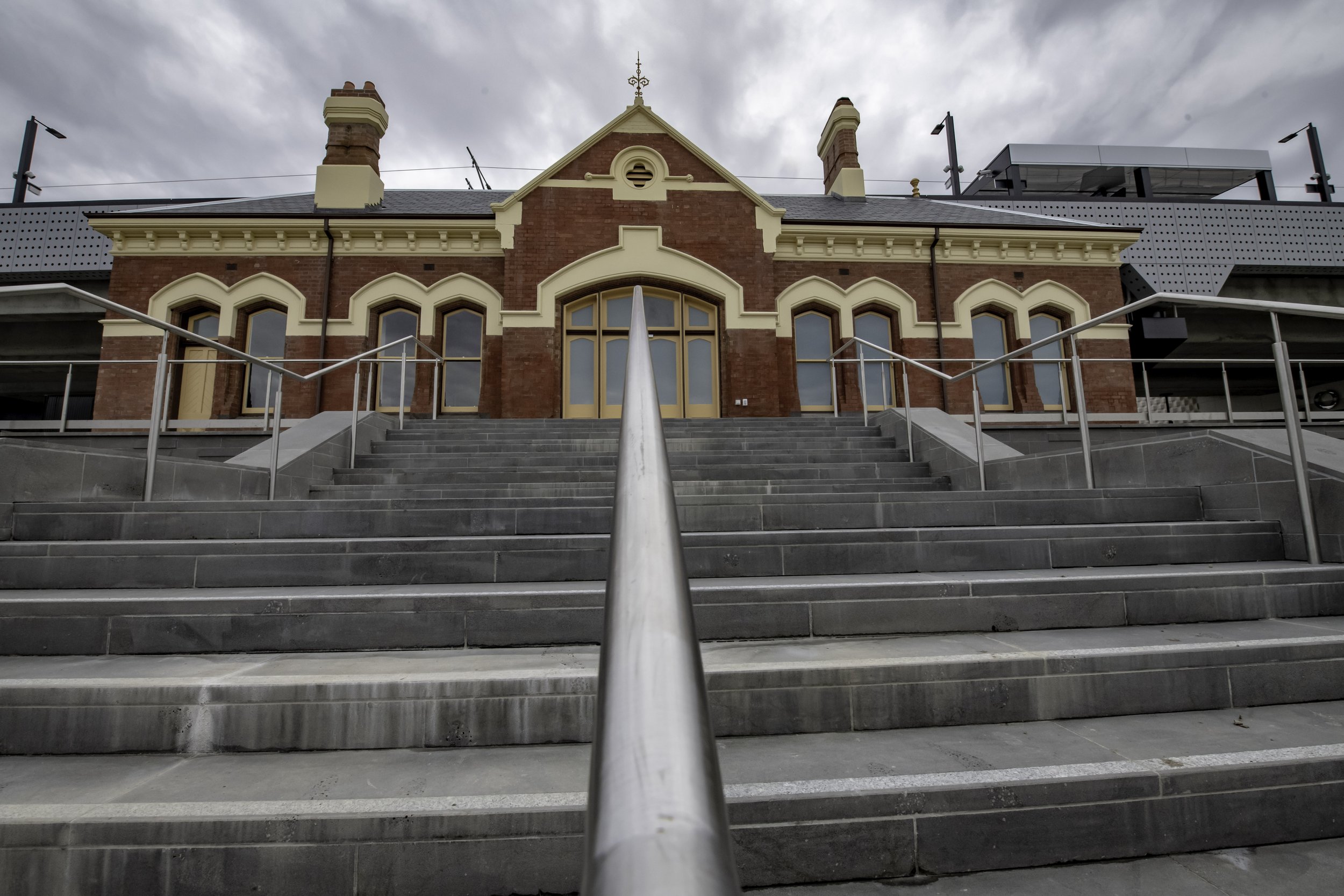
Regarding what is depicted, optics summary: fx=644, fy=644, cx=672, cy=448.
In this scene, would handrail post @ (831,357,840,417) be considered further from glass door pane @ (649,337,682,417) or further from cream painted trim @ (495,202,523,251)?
cream painted trim @ (495,202,523,251)

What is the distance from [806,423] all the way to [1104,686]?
6.79 metres

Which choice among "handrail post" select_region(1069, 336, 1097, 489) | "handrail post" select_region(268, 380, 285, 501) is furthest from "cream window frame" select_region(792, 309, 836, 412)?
"handrail post" select_region(268, 380, 285, 501)

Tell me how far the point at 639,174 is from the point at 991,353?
8.52m

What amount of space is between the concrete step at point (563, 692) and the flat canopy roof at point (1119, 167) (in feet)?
85.8

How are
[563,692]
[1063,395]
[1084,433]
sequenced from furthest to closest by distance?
[1063,395], [1084,433], [563,692]

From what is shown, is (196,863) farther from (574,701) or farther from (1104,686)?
(1104,686)

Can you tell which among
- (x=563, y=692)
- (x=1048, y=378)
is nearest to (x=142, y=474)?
(x=563, y=692)

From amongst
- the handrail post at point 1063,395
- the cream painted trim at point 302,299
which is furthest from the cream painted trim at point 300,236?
the handrail post at point 1063,395

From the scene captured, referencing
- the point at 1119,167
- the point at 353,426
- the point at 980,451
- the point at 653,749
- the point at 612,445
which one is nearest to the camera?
the point at 653,749

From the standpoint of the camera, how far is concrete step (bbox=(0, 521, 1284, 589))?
11.4 ft

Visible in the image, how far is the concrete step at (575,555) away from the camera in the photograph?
Answer: 11.4ft

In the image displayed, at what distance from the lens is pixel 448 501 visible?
501 cm

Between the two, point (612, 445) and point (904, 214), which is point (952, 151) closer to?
point (904, 214)

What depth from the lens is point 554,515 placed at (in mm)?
4504
